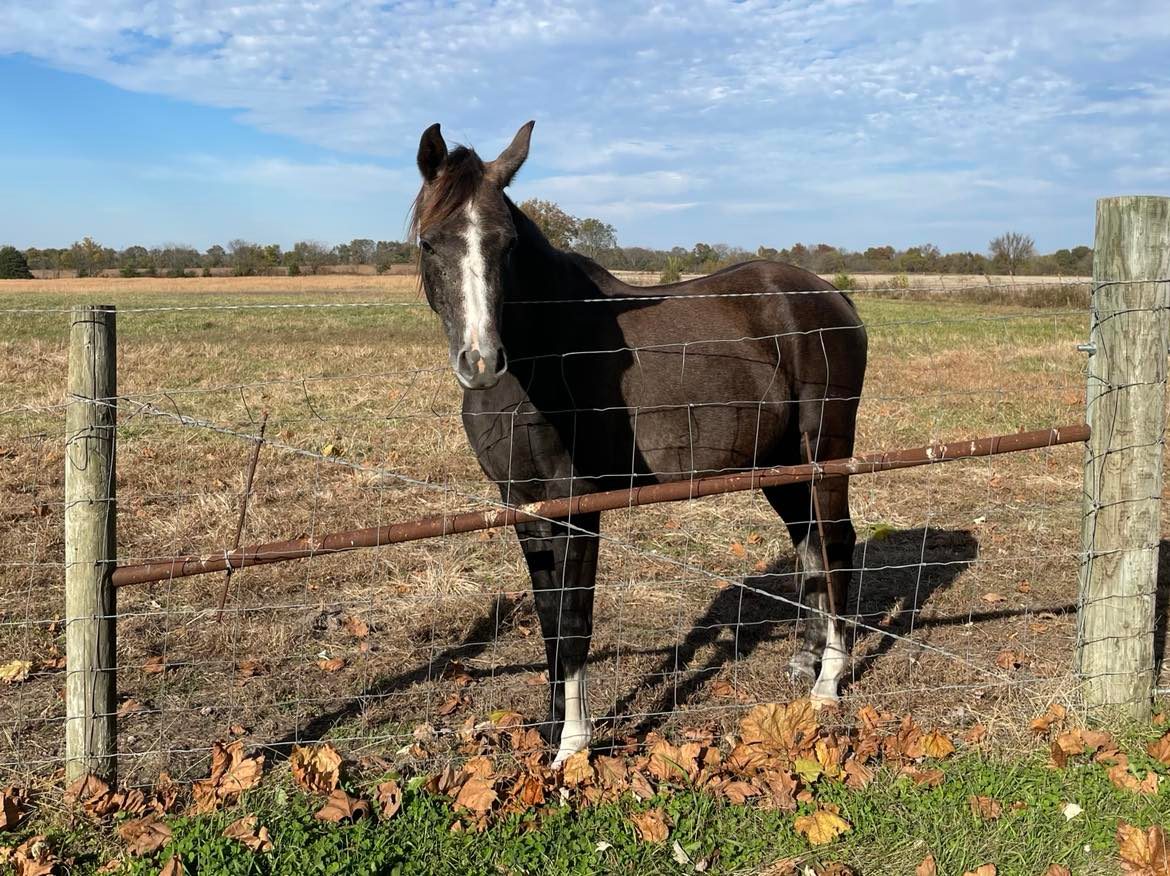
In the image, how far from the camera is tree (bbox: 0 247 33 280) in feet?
229

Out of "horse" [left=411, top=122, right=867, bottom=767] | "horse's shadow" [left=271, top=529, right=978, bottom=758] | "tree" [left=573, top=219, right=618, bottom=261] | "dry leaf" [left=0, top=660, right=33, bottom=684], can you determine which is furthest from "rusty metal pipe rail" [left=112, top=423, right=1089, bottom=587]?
"tree" [left=573, top=219, right=618, bottom=261]

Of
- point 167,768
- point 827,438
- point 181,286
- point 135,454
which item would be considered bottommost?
point 167,768

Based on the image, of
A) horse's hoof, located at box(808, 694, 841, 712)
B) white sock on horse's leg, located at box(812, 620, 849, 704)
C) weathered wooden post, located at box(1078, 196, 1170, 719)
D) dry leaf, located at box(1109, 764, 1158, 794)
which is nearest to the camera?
dry leaf, located at box(1109, 764, 1158, 794)

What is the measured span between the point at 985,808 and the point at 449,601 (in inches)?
127

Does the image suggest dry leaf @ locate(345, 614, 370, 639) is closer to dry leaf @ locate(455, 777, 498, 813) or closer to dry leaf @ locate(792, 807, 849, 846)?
dry leaf @ locate(455, 777, 498, 813)

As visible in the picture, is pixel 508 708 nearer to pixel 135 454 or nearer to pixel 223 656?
pixel 223 656

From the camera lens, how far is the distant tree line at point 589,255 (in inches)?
809

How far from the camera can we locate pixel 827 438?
180 inches

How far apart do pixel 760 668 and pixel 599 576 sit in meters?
1.41

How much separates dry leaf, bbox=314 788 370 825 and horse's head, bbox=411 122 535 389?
5.17 feet

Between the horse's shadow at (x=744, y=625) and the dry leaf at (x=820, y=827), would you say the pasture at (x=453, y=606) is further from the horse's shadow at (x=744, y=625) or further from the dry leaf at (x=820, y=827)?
the dry leaf at (x=820, y=827)

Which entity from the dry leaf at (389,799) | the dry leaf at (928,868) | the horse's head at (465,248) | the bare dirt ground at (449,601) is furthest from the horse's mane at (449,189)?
the dry leaf at (928,868)

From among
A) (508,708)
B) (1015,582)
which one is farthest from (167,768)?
(1015,582)

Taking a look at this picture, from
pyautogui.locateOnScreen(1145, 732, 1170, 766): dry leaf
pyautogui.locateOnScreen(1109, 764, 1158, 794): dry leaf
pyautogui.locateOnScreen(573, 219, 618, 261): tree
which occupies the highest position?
pyautogui.locateOnScreen(573, 219, 618, 261): tree
